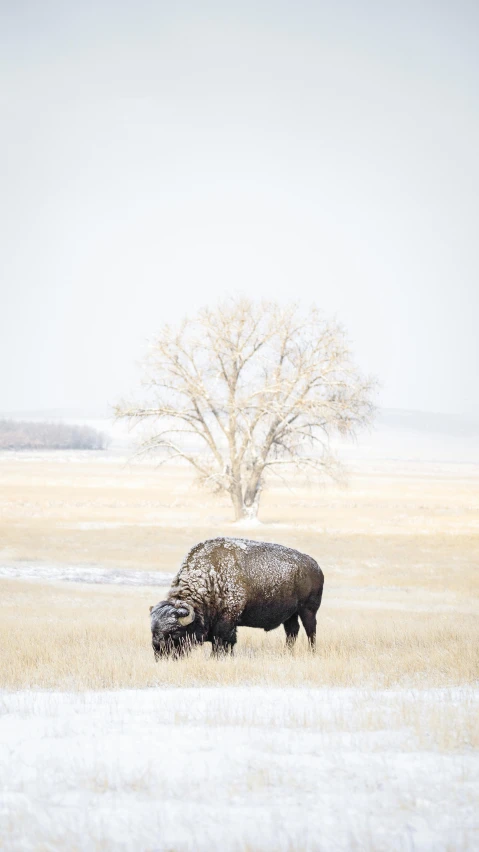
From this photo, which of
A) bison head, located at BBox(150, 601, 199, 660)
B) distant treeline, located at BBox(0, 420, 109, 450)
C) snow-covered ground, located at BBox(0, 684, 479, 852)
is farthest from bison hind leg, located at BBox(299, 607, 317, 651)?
distant treeline, located at BBox(0, 420, 109, 450)

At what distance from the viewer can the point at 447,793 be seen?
18.5 feet

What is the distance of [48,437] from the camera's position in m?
159

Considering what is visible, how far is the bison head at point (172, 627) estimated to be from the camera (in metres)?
10.7

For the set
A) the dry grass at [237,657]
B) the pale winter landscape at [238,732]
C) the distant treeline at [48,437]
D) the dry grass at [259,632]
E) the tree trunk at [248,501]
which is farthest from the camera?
the distant treeline at [48,437]

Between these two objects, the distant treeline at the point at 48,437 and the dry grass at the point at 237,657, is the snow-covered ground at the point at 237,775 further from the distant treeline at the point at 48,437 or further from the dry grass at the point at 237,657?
the distant treeline at the point at 48,437

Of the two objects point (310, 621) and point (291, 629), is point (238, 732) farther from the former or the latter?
point (291, 629)

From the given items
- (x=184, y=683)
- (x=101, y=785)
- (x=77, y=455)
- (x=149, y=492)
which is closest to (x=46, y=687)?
(x=184, y=683)

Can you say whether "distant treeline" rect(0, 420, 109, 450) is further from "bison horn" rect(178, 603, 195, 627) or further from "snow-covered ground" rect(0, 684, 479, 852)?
"snow-covered ground" rect(0, 684, 479, 852)

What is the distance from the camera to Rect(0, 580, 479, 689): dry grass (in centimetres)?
1000

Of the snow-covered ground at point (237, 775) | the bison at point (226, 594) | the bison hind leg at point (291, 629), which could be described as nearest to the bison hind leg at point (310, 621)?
the bison at point (226, 594)

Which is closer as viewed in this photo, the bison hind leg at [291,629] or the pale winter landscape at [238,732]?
the pale winter landscape at [238,732]

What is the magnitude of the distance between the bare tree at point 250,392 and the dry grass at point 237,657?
77.9 feet

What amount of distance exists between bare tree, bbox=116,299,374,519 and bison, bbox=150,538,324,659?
30.0m

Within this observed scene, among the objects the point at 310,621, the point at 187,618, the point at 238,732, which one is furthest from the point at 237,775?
the point at 310,621
